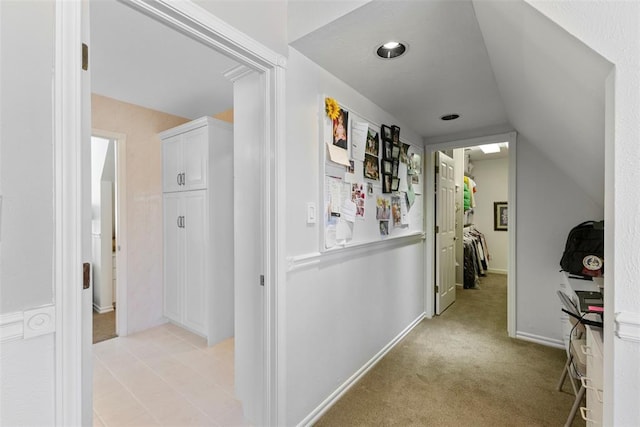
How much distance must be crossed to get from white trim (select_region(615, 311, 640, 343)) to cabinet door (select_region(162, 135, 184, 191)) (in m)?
3.21

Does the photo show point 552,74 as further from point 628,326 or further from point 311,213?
point 311,213

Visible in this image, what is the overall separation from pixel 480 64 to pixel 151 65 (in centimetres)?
236

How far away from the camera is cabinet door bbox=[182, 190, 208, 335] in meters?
2.82

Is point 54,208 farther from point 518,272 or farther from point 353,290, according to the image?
point 518,272

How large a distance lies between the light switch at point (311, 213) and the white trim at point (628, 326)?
51.4 inches

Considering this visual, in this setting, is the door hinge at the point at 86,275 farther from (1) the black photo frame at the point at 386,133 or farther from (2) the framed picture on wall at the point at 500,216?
(2) the framed picture on wall at the point at 500,216

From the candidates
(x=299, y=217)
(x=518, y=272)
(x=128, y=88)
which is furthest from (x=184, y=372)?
(x=518, y=272)

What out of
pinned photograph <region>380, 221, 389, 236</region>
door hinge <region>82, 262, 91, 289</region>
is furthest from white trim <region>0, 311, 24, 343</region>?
pinned photograph <region>380, 221, 389, 236</region>

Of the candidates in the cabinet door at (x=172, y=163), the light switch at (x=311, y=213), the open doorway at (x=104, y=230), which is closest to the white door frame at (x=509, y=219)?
the light switch at (x=311, y=213)

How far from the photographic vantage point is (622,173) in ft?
2.65

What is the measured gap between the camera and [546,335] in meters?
2.78

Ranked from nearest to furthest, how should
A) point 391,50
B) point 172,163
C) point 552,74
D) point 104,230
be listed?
point 552,74
point 391,50
point 172,163
point 104,230

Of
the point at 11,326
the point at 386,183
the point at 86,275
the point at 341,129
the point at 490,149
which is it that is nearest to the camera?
the point at 11,326

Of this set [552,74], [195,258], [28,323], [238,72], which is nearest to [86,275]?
[28,323]
